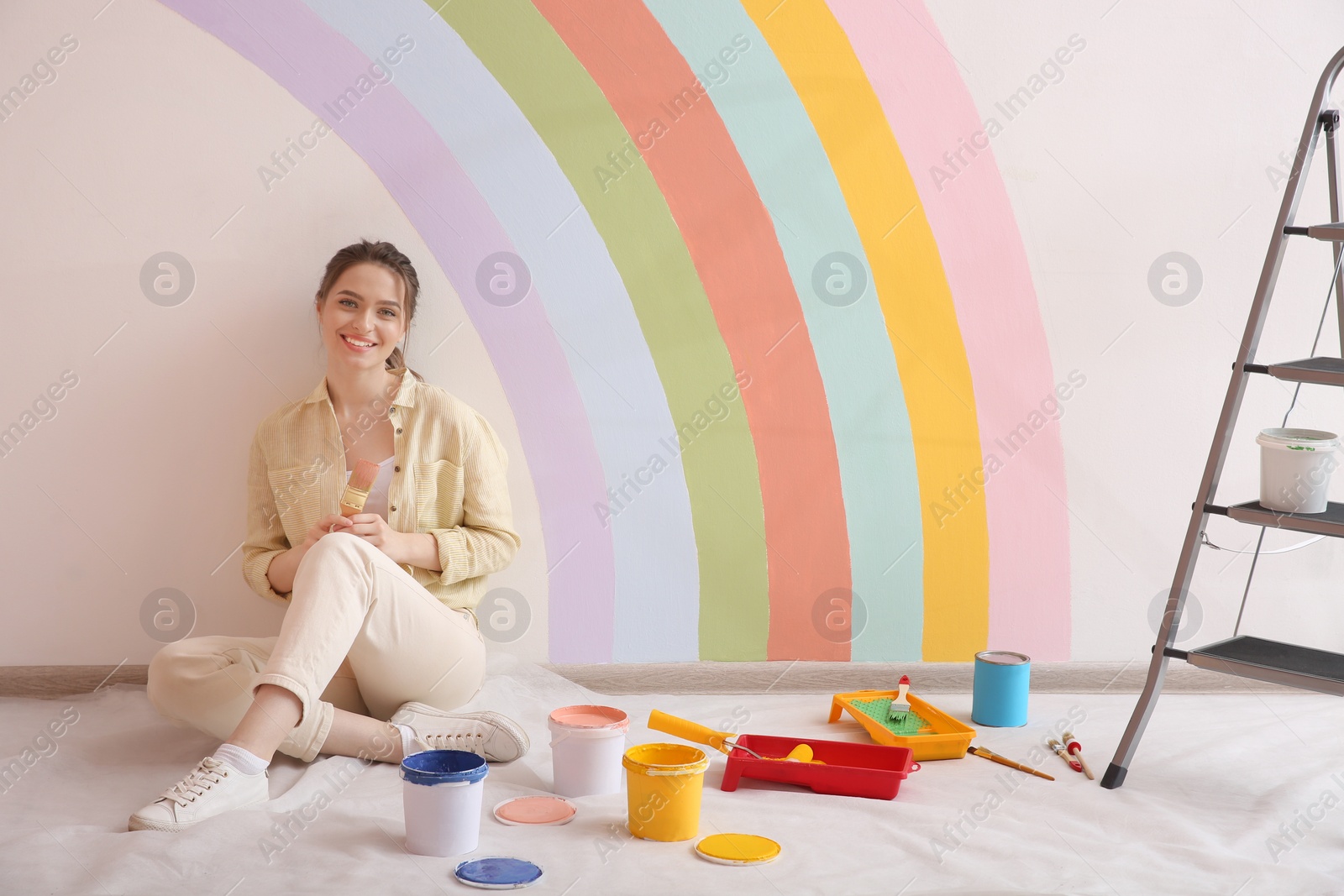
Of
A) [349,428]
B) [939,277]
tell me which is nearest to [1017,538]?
[939,277]

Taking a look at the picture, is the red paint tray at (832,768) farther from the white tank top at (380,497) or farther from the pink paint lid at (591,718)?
the white tank top at (380,497)

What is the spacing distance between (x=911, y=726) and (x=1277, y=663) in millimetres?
599

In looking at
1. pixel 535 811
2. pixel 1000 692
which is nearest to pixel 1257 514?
pixel 1000 692

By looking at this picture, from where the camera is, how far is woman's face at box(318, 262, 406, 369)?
73.2 inches

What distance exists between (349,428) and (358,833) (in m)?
0.79

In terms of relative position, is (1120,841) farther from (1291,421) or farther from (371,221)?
(371,221)

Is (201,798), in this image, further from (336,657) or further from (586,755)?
(586,755)

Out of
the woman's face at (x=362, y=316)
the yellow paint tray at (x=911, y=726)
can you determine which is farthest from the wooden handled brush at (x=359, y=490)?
the yellow paint tray at (x=911, y=726)

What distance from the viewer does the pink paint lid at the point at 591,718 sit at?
1570 mm

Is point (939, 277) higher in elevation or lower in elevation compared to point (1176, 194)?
lower

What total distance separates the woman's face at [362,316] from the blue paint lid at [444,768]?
78cm

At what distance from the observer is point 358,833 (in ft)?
4.57

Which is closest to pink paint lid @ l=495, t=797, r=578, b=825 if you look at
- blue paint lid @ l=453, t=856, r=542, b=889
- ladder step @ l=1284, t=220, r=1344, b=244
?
blue paint lid @ l=453, t=856, r=542, b=889

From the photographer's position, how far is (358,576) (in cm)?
155
